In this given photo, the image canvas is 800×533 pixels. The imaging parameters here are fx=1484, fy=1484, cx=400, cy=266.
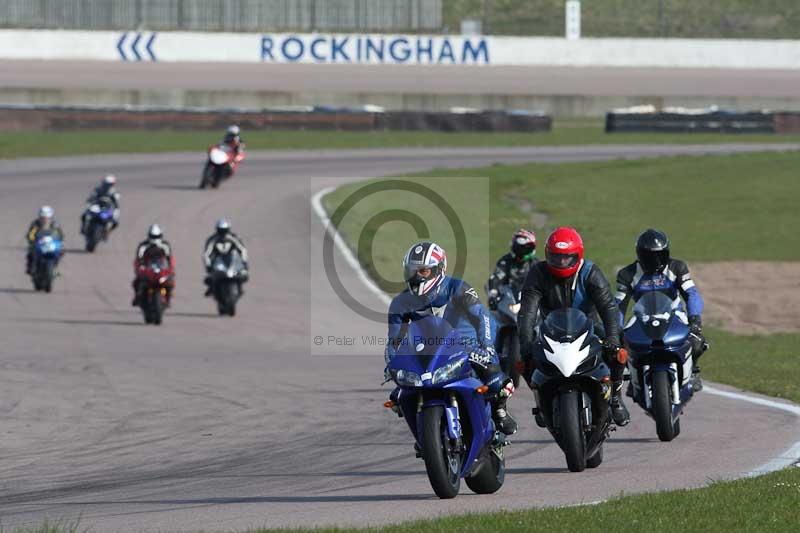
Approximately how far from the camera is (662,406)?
12500 mm

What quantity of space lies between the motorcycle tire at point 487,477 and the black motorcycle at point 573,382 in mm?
734

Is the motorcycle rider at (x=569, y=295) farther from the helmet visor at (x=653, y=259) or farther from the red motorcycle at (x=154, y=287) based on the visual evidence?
the red motorcycle at (x=154, y=287)

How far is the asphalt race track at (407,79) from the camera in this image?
59531mm

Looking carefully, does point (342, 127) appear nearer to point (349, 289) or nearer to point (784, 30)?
point (784, 30)

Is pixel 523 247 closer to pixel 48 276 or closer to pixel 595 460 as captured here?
pixel 595 460

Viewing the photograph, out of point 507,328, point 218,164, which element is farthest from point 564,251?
point 218,164

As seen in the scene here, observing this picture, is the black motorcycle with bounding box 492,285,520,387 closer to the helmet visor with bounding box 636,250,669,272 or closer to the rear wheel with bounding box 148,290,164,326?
the helmet visor with bounding box 636,250,669,272

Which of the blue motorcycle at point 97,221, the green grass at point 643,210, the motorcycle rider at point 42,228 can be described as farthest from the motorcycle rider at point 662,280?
the blue motorcycle at point 97,221

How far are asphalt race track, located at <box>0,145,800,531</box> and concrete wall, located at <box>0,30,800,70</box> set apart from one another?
31.2m

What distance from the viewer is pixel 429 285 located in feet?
32.3

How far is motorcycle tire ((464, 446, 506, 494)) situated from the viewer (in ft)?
33.2

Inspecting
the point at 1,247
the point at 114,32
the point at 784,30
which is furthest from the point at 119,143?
A: the point at 784,30

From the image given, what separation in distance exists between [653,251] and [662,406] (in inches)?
57.4

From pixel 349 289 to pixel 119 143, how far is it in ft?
83.0
